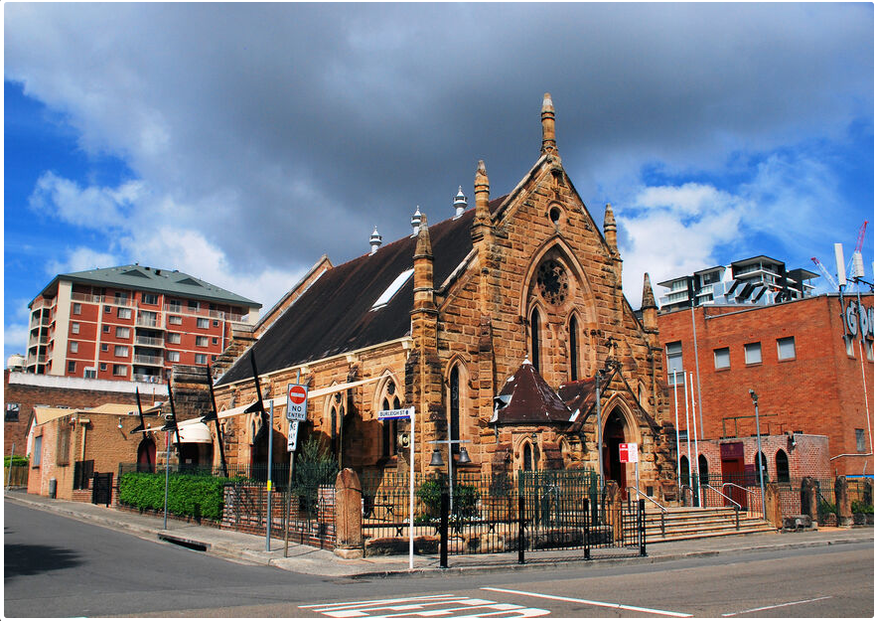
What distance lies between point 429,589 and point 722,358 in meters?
33.9

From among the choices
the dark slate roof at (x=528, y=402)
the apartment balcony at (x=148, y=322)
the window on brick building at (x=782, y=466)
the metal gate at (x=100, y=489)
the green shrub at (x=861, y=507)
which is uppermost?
the apartment balcony at (x=148, y=322)

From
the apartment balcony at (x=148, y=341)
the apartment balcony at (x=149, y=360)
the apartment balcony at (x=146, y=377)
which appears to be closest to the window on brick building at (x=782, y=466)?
the apartment balcony at (x=146, y=377)

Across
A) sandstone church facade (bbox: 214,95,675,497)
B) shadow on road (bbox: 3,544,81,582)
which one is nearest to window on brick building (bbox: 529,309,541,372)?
sandstone church facade (bbox: 214,95,675,497)

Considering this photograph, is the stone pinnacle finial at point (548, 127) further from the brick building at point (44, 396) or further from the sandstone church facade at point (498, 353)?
the brick building at point (44, 396)

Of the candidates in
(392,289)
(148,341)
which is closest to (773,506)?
(392,289)

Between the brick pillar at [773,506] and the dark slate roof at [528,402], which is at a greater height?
the dark slate roof at [528,402]

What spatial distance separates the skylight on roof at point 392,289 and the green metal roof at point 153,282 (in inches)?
2370

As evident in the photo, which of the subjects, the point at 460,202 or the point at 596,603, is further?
the point at 460,202

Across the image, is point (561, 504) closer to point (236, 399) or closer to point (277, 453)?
point (277, 453)

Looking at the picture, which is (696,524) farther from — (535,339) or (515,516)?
(535,339)

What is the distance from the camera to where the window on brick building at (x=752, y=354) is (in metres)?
41.1

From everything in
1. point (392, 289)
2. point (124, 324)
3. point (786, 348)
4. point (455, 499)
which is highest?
point (124, 324)

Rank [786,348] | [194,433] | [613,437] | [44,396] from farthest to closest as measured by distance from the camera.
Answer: [44,396] < [786,348] < [194,433] < [613,437]

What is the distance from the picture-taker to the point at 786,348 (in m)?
39.8
